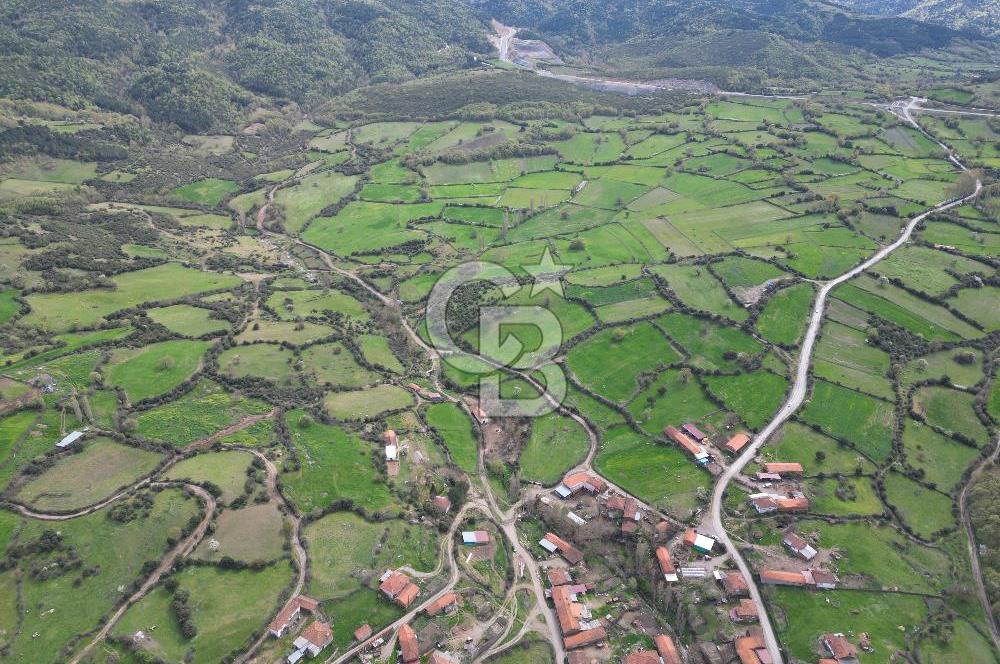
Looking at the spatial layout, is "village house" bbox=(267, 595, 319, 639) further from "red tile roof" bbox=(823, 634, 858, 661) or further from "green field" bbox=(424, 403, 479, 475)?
"red tile roof" bbox=(823, 634, 858, 661)

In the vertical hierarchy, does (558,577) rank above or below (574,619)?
below

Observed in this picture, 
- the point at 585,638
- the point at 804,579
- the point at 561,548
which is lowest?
the point at 561,548

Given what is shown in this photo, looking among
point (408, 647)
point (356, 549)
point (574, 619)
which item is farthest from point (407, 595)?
point (574, 619)

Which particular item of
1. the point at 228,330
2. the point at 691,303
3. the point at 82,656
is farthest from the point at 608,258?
the point at 82,656

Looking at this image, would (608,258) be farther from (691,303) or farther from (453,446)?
(453,446)

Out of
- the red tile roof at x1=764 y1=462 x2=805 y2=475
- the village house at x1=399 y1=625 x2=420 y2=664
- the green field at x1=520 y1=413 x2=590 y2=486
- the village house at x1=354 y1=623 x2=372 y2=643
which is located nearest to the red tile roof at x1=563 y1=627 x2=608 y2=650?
the village house at x1=399 y1=625 x2=420 y2=664

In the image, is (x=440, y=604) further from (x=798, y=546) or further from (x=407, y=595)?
(x=798, y=546)
